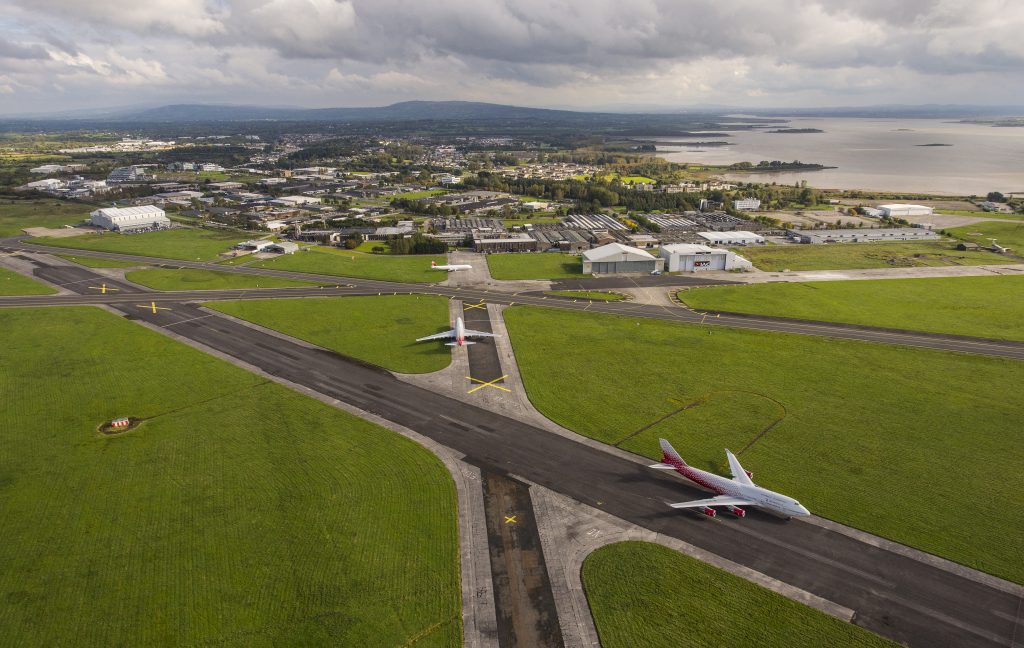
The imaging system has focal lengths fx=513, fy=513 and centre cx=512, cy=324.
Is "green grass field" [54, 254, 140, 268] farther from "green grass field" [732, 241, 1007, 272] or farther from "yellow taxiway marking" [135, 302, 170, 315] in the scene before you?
"green grass field" [732, 241, 1007, 272]

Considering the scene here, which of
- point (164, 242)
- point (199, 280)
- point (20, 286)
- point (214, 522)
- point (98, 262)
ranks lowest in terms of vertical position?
point (214, 522)

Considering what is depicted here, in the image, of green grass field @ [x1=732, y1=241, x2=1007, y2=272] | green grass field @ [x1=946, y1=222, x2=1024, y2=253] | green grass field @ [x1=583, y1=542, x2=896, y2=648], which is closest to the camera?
green grass field @ [x1=583, y1=542, x2=896, y2=648]

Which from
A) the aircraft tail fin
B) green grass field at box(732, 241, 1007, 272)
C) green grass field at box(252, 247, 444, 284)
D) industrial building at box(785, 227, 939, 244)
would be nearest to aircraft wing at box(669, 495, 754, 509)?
the aircraft tail fin

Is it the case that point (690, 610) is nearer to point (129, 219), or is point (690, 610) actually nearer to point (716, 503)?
point (716, 503)

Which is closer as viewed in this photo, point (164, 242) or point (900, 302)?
point (900, 302)

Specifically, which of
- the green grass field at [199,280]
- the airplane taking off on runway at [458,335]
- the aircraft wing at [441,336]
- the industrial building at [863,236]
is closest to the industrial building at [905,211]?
the industrial building at [863,236]

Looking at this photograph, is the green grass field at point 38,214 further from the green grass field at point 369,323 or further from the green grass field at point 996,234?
the green grass field at point 996,234

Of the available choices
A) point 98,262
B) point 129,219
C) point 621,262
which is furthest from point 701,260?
point 129,219
